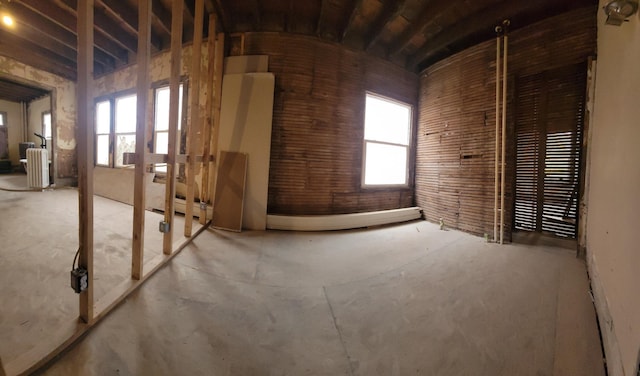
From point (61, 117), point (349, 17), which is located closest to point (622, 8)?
point (349, 17)

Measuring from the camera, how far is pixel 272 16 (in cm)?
302

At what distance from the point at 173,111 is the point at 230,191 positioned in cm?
124

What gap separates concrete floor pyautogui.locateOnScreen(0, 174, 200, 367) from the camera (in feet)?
3.61

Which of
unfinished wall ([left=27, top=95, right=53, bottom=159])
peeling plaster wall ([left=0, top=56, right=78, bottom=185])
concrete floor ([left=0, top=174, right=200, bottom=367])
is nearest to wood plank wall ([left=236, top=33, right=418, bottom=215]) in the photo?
concrete floor ([left=0, top=174, right=200, bottom=367])

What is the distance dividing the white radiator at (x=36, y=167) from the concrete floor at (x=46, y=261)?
5.36 feet

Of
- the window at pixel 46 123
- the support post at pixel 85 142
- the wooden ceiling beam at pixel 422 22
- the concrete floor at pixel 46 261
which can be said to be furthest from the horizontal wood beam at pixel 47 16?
the window at pixel 46 123

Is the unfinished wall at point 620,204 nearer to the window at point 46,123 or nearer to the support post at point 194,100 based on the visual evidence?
the support post at point 194,100

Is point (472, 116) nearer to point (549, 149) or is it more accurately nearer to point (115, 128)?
point (549, 149)

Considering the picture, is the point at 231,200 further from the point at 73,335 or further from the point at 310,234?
the point at 73,335

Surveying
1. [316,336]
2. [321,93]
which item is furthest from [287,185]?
[316,336]

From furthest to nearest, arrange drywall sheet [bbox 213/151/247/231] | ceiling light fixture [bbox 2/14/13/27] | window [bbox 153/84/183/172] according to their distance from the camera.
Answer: window [bbox 153/84/183/172]
ceiling light fixture [bbox 2/14/13/27]
drywall sheet [bbox 213/151/247/231]

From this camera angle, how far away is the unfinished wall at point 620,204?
2.94ft

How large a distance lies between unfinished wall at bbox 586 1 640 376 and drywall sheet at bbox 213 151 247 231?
3.00 metres

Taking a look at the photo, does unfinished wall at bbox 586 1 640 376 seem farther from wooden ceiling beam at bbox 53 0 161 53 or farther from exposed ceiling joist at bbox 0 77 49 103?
exposed ceiling joist at bbox 0 77 49 103
